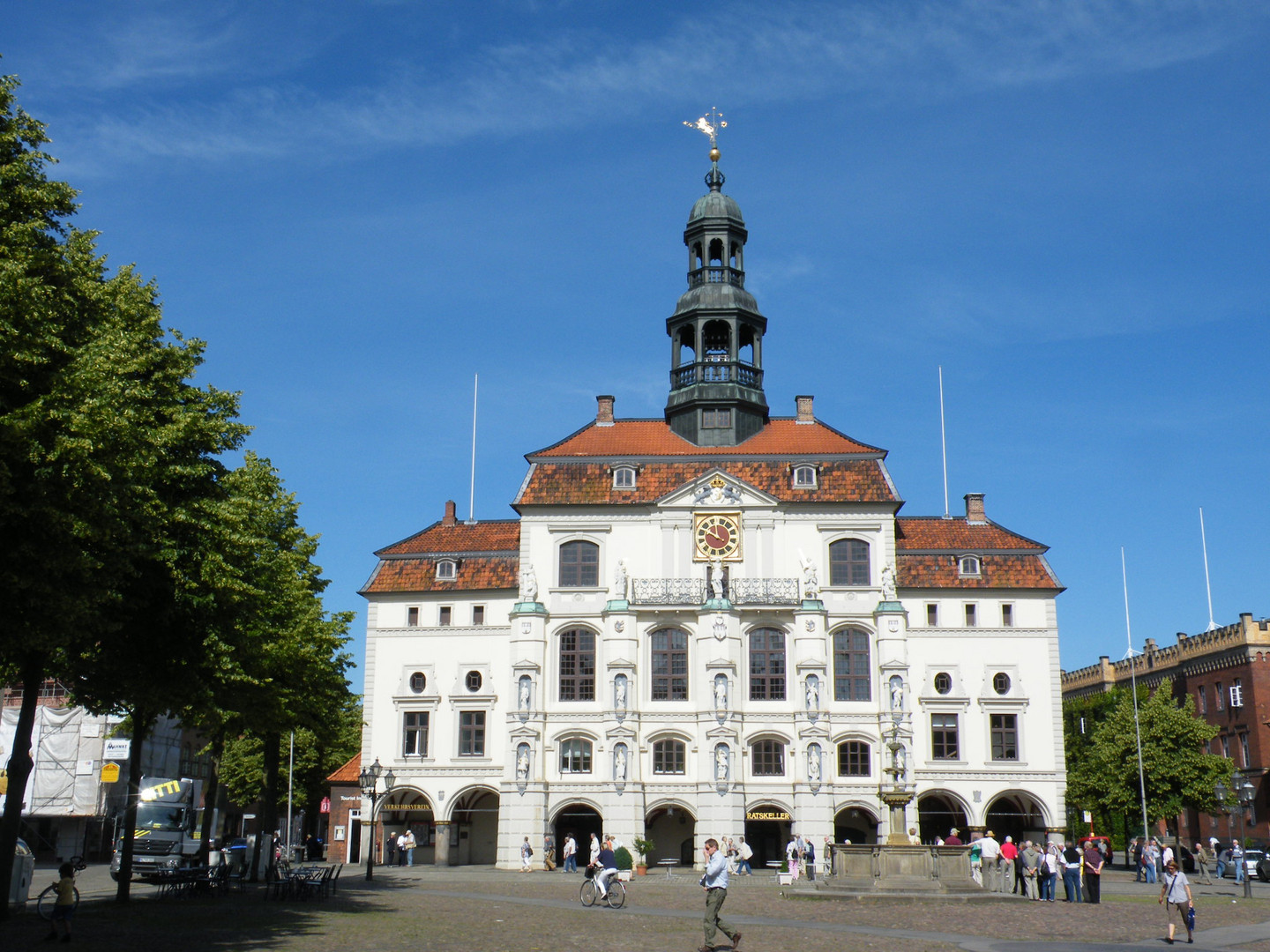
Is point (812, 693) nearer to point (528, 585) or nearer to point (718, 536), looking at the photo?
point (718, 536)

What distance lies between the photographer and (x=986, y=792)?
54125 mm

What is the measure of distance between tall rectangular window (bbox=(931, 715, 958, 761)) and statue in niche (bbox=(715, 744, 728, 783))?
9471 mm

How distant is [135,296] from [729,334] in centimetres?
3575

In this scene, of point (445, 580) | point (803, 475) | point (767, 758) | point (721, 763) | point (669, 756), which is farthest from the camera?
point (445, 580)

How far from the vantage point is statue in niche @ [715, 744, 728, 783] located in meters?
52.4

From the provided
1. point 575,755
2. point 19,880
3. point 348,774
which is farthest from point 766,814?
point 19,880

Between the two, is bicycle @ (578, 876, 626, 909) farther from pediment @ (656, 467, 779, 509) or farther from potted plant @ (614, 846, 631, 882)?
pediment @ (656, 467, 779, 509)

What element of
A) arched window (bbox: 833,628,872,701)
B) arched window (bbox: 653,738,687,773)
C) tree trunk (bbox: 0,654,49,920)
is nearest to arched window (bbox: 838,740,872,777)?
arched window (bbox: 833,628,872,701)

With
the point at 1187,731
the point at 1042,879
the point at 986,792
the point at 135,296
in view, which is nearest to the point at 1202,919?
the point at 1042,879

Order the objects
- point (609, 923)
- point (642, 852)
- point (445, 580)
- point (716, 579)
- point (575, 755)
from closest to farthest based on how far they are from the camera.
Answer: point (609, 923), point (642, 852), point (575, 755), point (716, 579), point (445, 580)

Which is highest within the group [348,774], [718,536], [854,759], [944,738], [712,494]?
[712,494]

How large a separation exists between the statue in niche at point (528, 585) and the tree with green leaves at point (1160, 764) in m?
31.0

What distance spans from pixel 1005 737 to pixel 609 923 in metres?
32.3

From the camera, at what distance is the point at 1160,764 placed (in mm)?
62125
